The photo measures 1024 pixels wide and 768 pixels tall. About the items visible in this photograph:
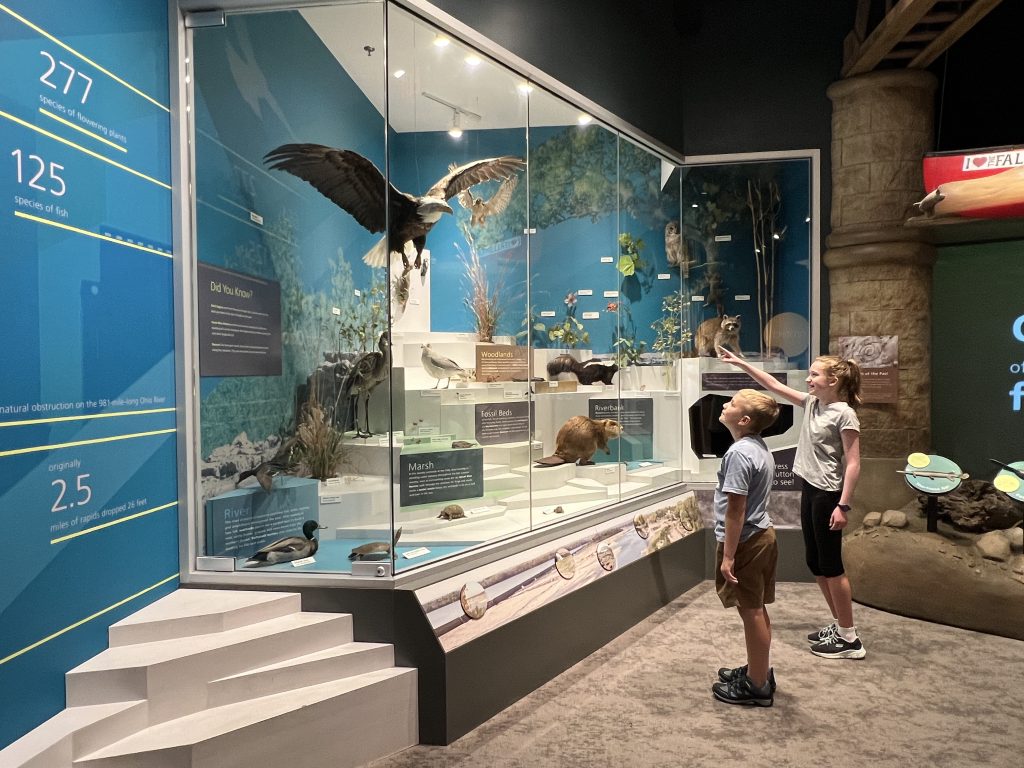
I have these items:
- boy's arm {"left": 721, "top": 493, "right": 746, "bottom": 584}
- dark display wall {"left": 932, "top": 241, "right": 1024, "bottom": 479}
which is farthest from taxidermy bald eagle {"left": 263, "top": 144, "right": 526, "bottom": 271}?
dark display wall {"left": 932, "top": 241, "right": 1024, "bottom": 479}

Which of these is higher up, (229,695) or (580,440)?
(580,440)

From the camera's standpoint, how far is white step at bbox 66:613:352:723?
8.02ft

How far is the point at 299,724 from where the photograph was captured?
2.56m

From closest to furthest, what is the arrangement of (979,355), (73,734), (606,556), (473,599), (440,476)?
(73,734) → (473,599) → (440,476) → (606,556) → (979,355)

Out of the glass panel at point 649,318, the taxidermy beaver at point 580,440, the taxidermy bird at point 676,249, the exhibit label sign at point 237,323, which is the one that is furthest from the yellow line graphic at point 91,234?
the taxidermy bird at point 676,249

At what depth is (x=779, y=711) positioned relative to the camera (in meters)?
3.24

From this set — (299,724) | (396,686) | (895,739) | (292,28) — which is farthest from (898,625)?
(292,28)

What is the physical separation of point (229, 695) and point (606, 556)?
2.19 meters

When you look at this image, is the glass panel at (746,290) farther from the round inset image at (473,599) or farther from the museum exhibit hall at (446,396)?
the round inset image at (473,599)

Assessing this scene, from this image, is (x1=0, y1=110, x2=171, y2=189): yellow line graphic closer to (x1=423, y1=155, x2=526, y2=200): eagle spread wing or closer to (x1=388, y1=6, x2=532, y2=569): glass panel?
(x1=388, y1=6, x2=532, y2=569): glass panel

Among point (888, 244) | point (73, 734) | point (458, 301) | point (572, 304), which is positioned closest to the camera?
point (73, 734)

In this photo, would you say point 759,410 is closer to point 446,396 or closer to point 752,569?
point 752,569

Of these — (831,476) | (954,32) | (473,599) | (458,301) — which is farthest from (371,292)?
(954,32)

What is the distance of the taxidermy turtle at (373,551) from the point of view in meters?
3.04
